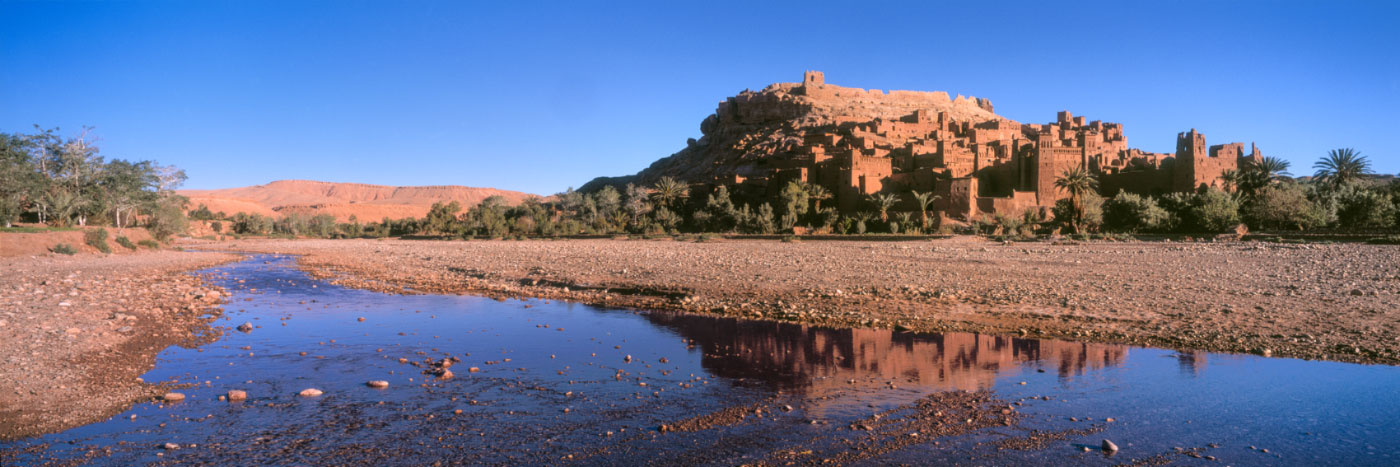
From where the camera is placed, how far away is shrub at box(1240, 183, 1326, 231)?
33.0m

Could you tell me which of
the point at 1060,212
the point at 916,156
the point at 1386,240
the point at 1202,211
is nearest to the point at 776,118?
the point at 916,156

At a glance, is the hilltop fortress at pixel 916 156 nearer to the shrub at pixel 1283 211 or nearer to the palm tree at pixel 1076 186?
the palm tree at pixel 1076 186

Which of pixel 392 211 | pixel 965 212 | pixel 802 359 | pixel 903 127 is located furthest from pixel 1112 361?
pixel 392 211

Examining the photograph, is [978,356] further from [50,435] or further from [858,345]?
[50,435]

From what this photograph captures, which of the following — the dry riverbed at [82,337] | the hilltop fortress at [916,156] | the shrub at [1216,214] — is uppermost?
the hilltop fortress at [916,156]

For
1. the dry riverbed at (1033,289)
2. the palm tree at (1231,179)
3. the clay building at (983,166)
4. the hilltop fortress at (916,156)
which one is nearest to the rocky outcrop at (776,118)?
the hilltop fortress at (916,156)

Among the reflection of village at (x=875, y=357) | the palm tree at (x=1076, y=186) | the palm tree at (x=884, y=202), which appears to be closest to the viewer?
the reflection of village at (x=875, y=357)

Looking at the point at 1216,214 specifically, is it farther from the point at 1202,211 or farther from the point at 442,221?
the point at 442,221

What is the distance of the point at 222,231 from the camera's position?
75.6 meters

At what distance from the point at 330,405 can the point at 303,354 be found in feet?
10.7

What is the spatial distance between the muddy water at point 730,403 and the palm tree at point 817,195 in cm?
3551

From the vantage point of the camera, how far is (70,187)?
117ft

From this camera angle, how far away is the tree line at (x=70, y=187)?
1224 inches

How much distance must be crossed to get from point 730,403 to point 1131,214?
3760 cm
